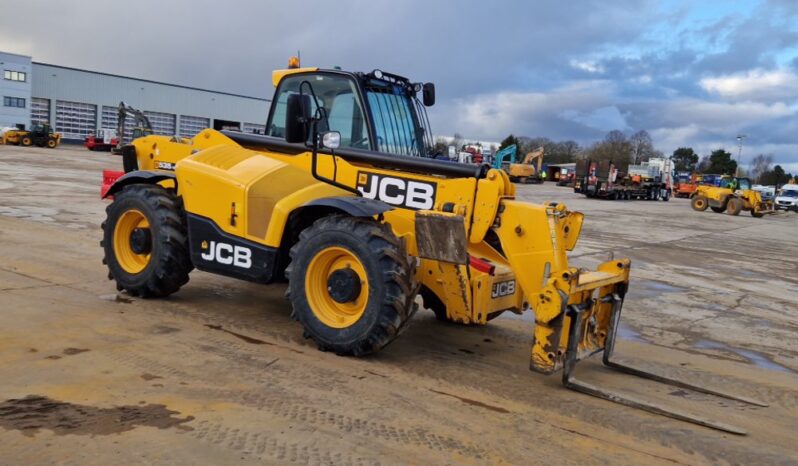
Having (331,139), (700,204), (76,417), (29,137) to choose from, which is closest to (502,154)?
(700,204)

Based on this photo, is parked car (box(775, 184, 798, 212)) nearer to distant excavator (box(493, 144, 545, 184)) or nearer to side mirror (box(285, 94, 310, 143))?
distant excavator (box(493, 144, 545, 184))

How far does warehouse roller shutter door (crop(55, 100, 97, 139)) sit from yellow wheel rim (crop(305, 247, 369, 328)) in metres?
69.8

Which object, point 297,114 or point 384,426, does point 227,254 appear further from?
point 384,426

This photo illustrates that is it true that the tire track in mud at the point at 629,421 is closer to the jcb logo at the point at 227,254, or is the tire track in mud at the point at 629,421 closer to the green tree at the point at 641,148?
the jcb logo at the point at 227,254

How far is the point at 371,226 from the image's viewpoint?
4.95 metres

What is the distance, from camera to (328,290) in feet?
16.9

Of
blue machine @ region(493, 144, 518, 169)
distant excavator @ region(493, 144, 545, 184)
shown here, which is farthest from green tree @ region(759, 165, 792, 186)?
blue machine @ region(493, 144, 518, 169)

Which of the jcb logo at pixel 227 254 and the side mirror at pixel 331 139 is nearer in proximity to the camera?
the side mirror at pixel 331 139

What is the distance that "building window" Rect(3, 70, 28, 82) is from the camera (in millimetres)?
61656

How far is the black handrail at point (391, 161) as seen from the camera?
530 cm

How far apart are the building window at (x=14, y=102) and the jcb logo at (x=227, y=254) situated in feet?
219

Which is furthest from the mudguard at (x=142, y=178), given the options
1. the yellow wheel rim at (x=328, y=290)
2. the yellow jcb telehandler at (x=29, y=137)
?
the yellow jcb telehandler at (x=29, y=137)

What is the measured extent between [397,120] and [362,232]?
6.15 ft

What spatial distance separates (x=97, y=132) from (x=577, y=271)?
6666cm
